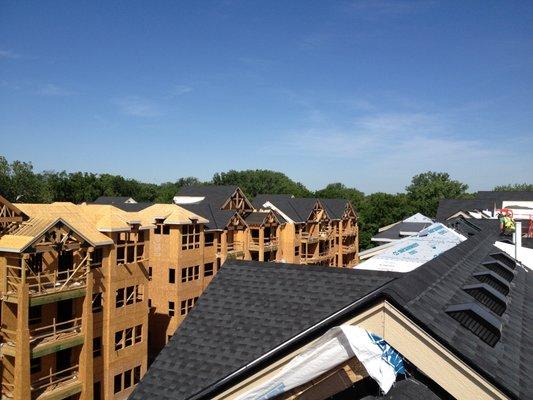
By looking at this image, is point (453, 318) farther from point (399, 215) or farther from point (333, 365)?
point (399, 215)

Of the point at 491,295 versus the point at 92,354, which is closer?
the point at 491,295

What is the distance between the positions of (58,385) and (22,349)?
121 inches

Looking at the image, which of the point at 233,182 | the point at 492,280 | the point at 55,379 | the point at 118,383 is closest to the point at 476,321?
the point at 492,280

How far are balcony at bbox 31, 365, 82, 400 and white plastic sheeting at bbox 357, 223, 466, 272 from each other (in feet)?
50.7

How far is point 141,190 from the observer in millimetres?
111500

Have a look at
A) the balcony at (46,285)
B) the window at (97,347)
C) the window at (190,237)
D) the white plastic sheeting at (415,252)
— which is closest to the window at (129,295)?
the window at (97,347)

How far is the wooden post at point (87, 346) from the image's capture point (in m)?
22.9

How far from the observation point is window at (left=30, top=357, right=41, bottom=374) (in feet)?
72.4

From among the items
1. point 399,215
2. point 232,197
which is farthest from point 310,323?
point 399,215

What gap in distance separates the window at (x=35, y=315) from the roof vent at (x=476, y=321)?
21233 millimetres

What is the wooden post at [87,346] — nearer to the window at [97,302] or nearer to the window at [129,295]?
the window at [97,302]

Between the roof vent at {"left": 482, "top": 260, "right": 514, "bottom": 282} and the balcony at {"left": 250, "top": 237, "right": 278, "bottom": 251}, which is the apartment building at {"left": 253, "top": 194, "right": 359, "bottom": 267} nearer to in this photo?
the balcony at {"left": 250, "top": 237, "right": 278, "bottom": 251}

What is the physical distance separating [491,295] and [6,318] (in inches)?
844

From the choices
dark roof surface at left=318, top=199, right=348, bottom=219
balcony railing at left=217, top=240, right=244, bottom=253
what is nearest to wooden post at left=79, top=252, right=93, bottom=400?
balcony railing at left=217, top=240, right=244, bottom=253
